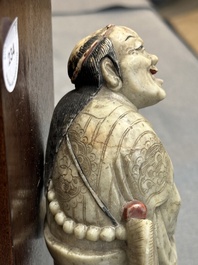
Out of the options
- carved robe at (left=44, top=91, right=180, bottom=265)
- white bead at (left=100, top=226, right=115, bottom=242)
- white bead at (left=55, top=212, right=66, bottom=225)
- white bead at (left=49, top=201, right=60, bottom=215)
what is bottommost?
white bead at (left=100, top=226, right=115, bottom=242)

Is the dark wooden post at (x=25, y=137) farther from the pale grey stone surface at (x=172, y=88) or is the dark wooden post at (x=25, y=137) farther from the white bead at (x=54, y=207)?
the pale grey stone surface at (x=172, y=88)

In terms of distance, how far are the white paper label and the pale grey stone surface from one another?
2.39ft

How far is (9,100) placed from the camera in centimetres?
88

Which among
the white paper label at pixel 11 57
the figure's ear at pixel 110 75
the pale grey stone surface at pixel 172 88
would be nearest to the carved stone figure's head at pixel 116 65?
the figure's ear at pixel 110 75

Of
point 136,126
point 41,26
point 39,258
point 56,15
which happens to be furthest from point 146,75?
point 56,15

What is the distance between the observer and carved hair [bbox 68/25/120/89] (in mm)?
970

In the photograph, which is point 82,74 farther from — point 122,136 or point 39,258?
point 39,258

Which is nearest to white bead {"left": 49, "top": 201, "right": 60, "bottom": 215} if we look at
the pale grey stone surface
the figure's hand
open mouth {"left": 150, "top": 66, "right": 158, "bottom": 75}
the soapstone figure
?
the soapstone figure

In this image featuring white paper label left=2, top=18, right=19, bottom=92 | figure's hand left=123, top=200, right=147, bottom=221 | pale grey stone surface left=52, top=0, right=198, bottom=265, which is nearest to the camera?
white paper label left=2, top=18, right=19, bottom=92

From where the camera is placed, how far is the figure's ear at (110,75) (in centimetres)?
97

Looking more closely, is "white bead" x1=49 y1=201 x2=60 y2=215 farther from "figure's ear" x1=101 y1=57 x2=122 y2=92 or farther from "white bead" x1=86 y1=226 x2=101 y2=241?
"figure's ear" x1=101 y1=57 x2=122 y2=92

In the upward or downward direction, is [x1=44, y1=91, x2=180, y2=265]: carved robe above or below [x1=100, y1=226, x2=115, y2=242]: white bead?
above

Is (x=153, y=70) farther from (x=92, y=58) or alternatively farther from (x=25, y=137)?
(x=25, y=137)

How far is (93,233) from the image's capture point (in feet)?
3.17
